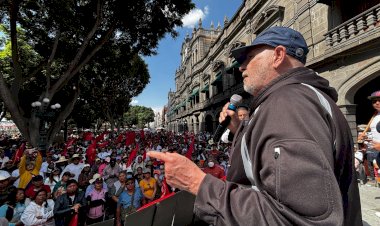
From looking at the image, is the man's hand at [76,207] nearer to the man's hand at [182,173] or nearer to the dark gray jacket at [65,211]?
the dark gray jacket at [65,211]

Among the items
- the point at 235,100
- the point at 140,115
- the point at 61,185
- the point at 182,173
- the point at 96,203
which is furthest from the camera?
the point at 140,115

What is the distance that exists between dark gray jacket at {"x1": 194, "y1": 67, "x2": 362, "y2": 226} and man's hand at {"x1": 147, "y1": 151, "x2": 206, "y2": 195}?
5 cm

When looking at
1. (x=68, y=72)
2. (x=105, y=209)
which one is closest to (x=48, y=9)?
(x=68, y=72)

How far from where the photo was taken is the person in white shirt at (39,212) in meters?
4.83

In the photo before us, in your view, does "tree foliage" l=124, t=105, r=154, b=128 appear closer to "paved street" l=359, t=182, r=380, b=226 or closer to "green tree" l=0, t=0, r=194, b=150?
"green tree" l=0, t=0, r=194, b=150

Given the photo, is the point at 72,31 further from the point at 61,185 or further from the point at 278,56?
the point at 278,56

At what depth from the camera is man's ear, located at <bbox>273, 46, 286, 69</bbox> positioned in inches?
45.3

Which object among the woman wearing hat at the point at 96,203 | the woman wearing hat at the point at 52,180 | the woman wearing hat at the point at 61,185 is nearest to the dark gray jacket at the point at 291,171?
the woman wearing hat at the point at 96,203

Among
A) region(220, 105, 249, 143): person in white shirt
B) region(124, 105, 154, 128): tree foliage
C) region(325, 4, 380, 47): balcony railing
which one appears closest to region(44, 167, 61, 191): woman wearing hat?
region(220, 105, 249, 143): person in white shirt

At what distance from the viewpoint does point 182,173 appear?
39.2 inches

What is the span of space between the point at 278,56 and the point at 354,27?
9.50m

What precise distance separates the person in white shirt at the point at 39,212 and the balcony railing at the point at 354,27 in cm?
1075

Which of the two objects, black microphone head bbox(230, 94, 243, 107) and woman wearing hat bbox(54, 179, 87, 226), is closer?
black microphone head bbox(230, 94, 243, 107)

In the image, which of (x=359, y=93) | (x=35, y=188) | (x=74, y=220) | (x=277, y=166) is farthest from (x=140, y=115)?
(x=277, y=166)
